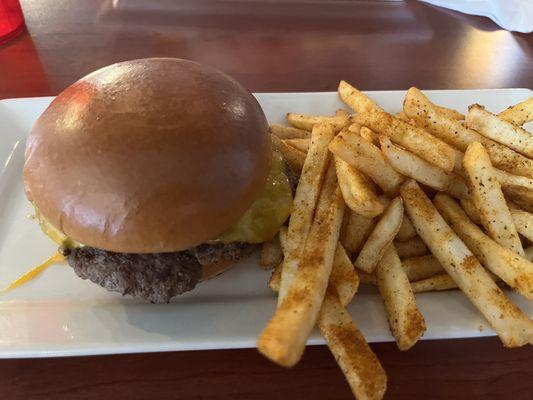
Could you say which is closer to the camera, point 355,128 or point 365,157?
point 365,157

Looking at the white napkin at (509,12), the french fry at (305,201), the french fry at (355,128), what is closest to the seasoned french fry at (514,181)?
the french fry at (355,128)

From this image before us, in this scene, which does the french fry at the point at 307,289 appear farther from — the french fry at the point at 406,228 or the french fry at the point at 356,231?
the french fry at the point at 406,228

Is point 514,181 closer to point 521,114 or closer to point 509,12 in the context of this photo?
point 521,114

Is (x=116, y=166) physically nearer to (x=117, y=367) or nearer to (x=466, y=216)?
(x=117, y=367)

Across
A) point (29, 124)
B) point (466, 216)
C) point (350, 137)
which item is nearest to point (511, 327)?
point (466, 216)

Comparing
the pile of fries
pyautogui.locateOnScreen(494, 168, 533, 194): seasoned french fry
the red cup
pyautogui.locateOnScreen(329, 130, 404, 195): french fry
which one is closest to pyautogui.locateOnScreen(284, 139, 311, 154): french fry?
the pile of fries

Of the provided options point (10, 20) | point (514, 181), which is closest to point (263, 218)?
point (514, 181)

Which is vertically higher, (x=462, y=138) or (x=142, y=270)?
(x=462, y=138)
